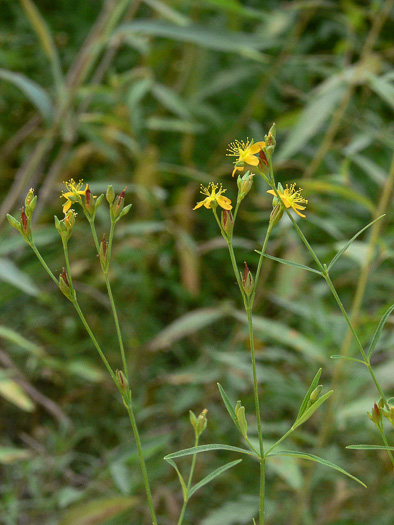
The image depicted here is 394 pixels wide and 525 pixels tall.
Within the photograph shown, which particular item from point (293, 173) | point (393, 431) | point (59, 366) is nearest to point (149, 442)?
point (59, 366)

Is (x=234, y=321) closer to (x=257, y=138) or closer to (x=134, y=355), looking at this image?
(x=134, y=355)

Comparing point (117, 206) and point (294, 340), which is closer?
point (117, 206)

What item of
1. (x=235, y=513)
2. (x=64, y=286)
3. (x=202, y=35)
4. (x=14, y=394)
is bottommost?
(x=235, y=513)

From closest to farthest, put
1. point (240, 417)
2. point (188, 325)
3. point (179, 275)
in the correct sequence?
point (240, 417), point (188, 325), point (179, 275)

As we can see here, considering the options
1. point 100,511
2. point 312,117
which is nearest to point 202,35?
point 312,117

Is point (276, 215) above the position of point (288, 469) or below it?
above

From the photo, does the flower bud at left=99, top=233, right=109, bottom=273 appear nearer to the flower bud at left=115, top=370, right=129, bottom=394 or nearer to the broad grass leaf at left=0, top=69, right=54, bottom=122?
the flower bud at left=115, top=370, right=129, bottom=394

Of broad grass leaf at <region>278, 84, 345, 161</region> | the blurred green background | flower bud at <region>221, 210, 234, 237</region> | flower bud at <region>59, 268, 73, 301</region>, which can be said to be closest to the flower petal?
flower bud at <region>221, 210, 234, 237</region>

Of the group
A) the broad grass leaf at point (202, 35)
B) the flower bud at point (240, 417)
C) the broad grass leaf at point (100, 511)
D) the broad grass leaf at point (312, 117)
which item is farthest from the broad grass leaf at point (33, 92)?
the flower bud at point (240, 417)

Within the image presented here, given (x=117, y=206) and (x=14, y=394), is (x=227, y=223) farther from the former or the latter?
(x=14, y=394)
